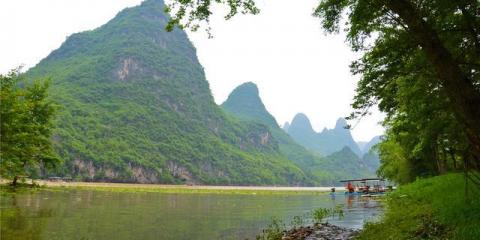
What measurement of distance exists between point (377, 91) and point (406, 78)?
1.39 m

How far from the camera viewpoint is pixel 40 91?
39875mm

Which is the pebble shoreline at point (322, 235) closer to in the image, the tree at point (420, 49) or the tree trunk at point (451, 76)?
the tree at point (420, 49)

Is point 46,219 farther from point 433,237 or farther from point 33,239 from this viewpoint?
point 433,237

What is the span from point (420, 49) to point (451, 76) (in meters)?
7.33

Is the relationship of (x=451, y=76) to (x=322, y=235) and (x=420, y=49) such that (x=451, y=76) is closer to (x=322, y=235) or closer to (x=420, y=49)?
(x=420, y=49)

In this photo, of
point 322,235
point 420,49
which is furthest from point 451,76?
point 322,235

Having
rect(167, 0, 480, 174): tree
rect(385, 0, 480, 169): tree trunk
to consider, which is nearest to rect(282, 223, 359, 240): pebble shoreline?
rect(167, 0, 480, 174): tree

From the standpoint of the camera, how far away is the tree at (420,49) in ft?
22.2

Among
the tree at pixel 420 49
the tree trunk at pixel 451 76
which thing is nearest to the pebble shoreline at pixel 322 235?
the tree at pixel 420 49

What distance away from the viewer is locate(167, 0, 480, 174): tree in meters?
6.77

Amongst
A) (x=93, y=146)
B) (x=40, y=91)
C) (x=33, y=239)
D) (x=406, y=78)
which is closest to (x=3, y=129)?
(x=33, y=239)

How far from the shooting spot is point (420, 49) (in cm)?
1346

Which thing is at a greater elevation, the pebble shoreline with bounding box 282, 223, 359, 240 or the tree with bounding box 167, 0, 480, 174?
the tree with bounding box 167, 0, 480, 174

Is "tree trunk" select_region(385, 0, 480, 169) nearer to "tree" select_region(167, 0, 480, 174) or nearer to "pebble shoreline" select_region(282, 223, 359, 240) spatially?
"tree" select_region(167, 0, 480, 174)
